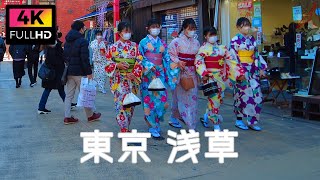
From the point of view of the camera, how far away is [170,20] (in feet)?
50.2

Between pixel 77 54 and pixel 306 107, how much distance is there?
13.7ft

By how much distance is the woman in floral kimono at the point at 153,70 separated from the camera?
678 centimetres

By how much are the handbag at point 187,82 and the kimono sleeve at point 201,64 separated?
8.1 inches

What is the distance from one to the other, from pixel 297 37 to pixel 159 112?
4898 millimetres

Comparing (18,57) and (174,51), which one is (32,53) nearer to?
(18,57)

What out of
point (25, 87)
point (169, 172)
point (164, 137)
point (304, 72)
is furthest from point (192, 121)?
point (25, 87)

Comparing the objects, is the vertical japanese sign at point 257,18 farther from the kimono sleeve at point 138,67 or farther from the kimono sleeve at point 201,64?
the kimono sleeve at point 138,67

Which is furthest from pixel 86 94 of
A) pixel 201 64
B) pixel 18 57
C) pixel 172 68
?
pixel 18 57

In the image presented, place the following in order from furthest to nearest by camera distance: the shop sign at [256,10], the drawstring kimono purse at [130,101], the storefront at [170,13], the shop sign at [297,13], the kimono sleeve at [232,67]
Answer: the storefront at [170,13]
the shop sign at [256,10]
the shop sign at [297,13]
the kimono sleeve at [232,67]
the drawstring kimono purse at [130,101]

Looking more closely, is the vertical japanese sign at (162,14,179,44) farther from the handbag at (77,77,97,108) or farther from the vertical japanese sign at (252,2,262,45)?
the handbag at (77,77,97,108)

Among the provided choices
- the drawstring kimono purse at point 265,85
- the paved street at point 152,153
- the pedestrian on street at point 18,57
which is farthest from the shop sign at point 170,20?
the paved street at point 152,153

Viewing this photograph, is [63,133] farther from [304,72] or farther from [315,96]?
[304,72]

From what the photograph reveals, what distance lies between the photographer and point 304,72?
1023 cm

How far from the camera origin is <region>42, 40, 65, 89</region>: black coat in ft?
28.5
